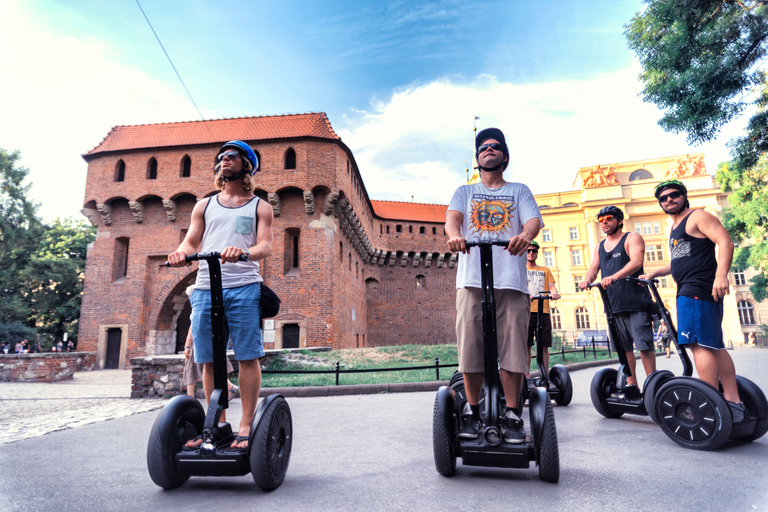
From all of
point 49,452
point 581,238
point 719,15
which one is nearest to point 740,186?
point 719,15

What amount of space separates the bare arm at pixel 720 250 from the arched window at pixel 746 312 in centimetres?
4891

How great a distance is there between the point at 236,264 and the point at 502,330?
172 cm

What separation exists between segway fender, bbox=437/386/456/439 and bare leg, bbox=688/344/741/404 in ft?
6.75

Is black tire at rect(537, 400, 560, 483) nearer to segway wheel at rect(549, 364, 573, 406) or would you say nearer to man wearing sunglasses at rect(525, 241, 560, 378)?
man wearing sunglasses at rect(525, 241, 560, 378)

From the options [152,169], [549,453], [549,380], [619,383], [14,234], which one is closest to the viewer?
[549,453]

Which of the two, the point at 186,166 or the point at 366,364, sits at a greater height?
the point at 186,166

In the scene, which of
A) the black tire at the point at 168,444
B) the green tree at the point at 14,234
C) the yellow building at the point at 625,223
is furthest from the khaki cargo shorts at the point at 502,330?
the yellow building at the point at 625,223

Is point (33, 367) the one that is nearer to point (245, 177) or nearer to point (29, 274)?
point (245, 177)

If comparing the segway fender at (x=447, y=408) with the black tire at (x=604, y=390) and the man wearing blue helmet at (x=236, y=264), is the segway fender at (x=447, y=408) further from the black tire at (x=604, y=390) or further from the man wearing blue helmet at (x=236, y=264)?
the black tire at (x=604, y=390)

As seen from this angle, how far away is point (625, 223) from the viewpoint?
145 ft

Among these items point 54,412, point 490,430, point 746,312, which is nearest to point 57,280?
point 54,412

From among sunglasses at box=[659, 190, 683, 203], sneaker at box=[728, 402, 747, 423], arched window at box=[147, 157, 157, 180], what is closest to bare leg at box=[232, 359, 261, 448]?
sneaker at box=[728, 402, 747, 423]

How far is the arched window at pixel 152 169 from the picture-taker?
21.4 m

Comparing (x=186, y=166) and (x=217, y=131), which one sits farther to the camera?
(x=217, y=131)
